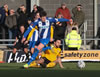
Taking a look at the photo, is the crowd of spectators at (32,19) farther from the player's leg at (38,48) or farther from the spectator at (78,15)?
the player's leg at (38,48)

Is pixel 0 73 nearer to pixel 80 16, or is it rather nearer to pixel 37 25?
pixel 37 25

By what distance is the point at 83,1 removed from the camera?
24.1m

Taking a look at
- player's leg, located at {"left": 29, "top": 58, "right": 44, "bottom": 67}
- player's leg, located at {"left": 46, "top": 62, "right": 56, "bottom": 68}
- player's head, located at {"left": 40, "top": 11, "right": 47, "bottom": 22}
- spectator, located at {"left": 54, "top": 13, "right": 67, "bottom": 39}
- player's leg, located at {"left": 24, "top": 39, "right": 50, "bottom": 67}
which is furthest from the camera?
spectator, located at {"left": 54, "top": 13, "right": 67, "bottom": 39}

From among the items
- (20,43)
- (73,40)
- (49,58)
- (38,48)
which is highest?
(38,48)

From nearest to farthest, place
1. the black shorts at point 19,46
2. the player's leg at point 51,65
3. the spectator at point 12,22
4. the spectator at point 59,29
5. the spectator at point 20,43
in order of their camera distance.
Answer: the player's leg at point 51,65 → the spectator at point 20,43 → the black shorts at point 19,46 → the spectator at point 59,29 → the spectator at point 12,22

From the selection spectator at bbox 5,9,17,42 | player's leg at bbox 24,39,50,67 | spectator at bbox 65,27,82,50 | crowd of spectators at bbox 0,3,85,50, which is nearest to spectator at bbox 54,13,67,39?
crowd of spectators at bbox 0,3,85,50

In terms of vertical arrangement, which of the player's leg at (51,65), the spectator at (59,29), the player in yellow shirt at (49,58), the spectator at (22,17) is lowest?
the player's leg at (51,65)

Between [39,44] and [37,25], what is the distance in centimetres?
73

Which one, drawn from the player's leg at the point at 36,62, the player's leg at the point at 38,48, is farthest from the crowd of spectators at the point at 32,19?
the player's leg at the point at 38,48

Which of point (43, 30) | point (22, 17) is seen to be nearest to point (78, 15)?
point (22, 17)

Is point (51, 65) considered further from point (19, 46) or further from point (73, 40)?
point (19, 46)

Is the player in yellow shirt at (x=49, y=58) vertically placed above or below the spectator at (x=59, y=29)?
below

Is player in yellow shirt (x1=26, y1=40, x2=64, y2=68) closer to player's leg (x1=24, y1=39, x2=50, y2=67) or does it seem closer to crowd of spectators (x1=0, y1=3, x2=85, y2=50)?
player's leg (x1=24, y1=39, x2=50, y2=67)

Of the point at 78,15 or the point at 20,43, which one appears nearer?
the point at 20,43
